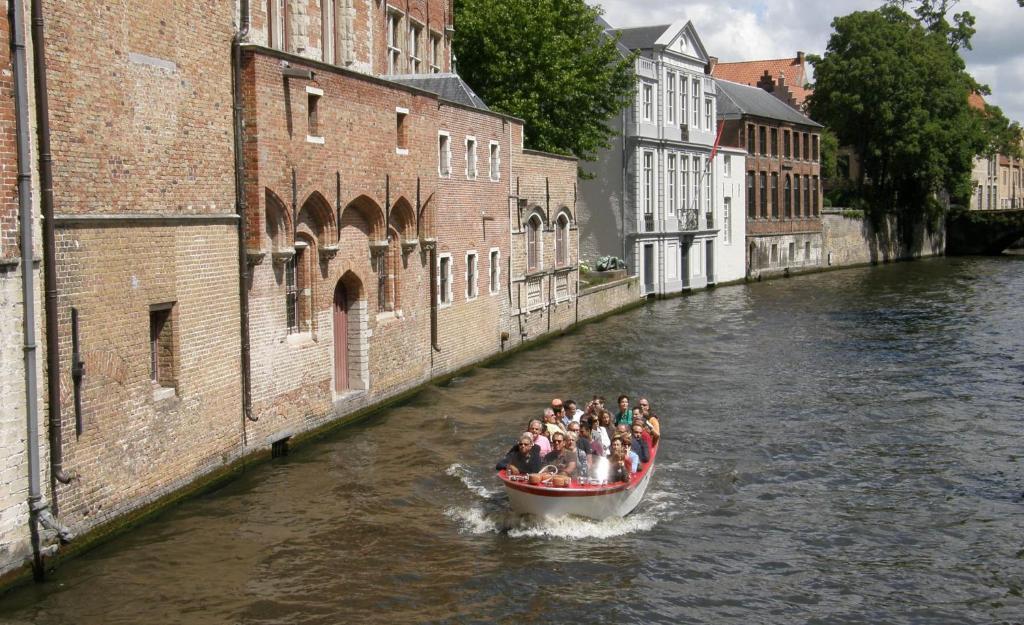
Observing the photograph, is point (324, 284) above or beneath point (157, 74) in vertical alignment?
beneath

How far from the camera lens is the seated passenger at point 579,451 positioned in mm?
16359

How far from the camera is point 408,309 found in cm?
2538

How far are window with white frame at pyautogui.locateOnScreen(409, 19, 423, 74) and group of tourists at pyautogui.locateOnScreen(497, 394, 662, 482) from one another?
17395 millimetres

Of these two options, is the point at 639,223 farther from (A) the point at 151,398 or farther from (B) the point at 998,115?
(B) the point at 998,115

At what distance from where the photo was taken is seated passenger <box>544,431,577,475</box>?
642 inches

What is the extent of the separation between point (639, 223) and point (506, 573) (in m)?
36.1

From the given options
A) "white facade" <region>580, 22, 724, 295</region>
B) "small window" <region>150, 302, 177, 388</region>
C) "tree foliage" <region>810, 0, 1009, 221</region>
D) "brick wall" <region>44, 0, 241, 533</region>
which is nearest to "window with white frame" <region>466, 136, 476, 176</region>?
"brick wall" <region>44, 0, 241, 533</region>

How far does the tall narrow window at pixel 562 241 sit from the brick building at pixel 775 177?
23792 mm

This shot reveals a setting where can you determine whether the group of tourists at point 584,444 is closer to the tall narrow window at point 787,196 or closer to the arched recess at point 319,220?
the arched recess at point 319,220

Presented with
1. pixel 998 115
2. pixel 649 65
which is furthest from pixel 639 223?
pixel 998 115

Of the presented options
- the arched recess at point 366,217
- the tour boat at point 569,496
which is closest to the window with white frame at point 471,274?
the arched recess at point 366,217

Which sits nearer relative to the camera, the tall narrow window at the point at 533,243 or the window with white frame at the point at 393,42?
the window with white frame at the point at 393,42

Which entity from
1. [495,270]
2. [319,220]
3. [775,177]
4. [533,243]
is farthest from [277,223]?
[775,177]

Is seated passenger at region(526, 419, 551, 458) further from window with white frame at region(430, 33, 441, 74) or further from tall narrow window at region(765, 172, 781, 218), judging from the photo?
tall narrow window at region(765, 172, 781, 218)
